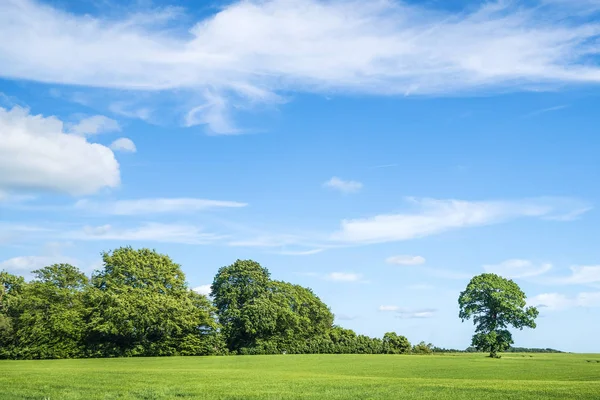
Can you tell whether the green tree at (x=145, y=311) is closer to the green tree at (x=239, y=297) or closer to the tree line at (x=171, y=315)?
the tree line at (x=171, y=315)

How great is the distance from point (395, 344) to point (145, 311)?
132 ft

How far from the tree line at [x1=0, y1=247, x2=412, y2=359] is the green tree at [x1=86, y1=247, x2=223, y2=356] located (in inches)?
5.5

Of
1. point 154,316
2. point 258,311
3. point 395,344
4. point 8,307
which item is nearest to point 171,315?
A: point 154,316

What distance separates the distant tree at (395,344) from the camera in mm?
91438

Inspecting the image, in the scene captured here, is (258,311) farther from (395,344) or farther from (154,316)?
(395,344)

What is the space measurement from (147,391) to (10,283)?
69449 millimetres

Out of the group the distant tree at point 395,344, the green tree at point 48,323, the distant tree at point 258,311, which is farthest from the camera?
the distant tree at point 395,344

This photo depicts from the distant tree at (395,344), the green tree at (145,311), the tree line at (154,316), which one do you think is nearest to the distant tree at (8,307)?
the tree line at (154,316)

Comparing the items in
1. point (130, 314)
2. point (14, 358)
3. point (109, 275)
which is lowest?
point (14, 358)

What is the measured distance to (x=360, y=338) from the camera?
91.8m

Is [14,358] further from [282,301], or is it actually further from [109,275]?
[282,301]

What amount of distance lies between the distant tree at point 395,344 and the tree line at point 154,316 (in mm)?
161

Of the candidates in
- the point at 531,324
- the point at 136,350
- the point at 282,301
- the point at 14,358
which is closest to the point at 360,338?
the point at 282,301

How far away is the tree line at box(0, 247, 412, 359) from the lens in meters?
77.1
